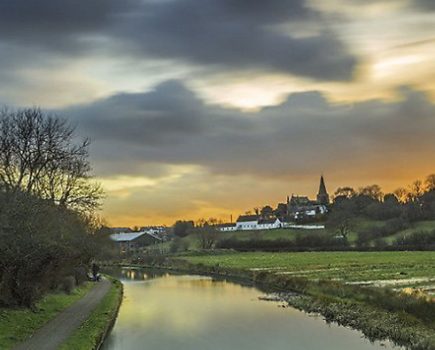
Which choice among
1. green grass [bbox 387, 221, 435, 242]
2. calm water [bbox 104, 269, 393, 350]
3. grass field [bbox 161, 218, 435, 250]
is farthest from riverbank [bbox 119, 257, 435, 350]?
grass field [bbox 161, 218, 435, 250]

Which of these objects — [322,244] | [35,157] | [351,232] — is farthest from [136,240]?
[35,157]

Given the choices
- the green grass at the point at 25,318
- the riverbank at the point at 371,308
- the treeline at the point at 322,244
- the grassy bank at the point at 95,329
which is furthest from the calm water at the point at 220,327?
the treeline at the point at 322,244

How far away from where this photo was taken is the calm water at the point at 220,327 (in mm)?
25792

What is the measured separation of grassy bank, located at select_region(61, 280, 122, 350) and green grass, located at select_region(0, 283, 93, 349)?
181 cm

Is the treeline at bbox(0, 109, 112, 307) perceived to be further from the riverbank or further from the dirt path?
the riverbank

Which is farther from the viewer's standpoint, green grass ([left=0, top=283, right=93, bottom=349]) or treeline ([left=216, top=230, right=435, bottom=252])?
treeline ([left=216, top=230, right=435, bottom=252])

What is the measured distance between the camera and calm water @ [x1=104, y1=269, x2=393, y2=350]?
25.8 meters

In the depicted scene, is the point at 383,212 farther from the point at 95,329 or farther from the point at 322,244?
the point at 95,329

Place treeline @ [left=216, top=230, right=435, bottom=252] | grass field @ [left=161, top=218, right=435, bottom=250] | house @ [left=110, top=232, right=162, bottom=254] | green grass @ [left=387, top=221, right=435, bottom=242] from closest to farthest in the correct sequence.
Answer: treeline @ [left=216, top=230, right=435, bottom=252]
green grass @ [left=387, top=221, right=435, bottom=242]
grass field @ [left=161, top=218, right=435, bottom=250]
house @ [left=110, top=232, right=162, bottom=254]

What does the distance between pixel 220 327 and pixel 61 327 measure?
8.47 meters

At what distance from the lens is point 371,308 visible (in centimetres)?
2980

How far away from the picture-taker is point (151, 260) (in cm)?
10506

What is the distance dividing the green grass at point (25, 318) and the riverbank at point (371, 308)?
14146mm

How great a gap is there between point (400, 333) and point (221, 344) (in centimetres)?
748
